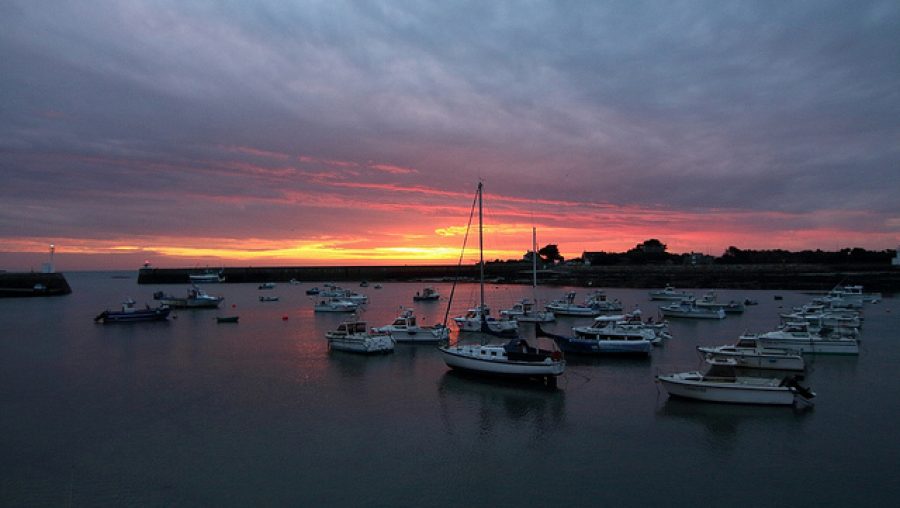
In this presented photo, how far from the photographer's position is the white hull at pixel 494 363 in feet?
91.4

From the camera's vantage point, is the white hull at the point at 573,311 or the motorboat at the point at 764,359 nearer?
the motorboat at the point at 764,359

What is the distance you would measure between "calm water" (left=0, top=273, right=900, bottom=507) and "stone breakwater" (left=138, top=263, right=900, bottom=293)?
58.1m

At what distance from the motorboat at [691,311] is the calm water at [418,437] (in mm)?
24335

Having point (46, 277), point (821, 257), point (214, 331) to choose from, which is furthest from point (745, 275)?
point (46, 277)

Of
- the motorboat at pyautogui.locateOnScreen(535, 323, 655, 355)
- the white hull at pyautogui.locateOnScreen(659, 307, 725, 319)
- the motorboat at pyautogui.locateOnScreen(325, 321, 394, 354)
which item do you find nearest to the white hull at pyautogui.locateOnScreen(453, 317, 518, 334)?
the motorboat at pyautogui.locateOnScreen(535, 323, 655, 355)

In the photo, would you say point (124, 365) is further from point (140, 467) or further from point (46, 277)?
point (46, 277)

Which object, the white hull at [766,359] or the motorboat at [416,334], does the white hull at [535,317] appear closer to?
the motorboat at [416,334]

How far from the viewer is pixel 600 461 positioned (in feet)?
60.4

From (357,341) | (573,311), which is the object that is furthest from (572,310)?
(357,341)

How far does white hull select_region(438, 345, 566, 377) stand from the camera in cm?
2784

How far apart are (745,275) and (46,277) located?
468ft

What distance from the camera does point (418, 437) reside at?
2095 cm

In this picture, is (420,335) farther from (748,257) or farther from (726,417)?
(748,257)

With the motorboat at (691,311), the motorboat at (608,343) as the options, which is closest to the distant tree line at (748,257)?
the motorboat at (691,311)
